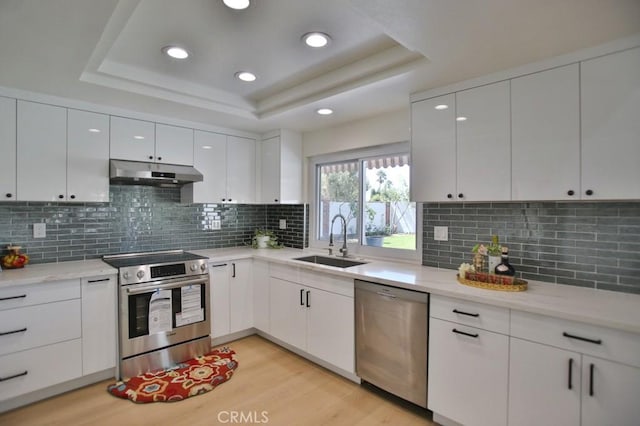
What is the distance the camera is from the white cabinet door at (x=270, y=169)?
3.79 meters

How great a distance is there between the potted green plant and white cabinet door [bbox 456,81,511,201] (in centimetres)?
235

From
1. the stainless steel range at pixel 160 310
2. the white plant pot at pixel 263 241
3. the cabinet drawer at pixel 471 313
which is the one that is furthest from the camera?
the white plant pot at pixel 263 241

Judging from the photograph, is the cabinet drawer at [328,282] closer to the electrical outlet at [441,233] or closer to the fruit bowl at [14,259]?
the electrical outlet at [441,233]

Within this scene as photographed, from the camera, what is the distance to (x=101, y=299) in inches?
103

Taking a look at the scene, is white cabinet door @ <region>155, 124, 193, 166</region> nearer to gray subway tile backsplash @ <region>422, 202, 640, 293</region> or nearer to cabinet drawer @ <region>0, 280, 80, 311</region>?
cabinet drawer @ <region>0, 280, 80, 311</region>

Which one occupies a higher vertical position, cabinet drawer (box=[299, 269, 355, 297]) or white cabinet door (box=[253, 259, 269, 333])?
cabinet drawer (box=[299, 269, 355, 297])

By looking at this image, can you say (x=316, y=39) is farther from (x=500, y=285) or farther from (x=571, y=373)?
(x=571, y=373)

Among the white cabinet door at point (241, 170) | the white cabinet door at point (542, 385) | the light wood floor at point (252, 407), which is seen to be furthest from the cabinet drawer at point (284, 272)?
the white cabinet door at point (542, 385)

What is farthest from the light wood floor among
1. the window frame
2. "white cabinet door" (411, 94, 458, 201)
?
"white cabinet door" (411, 94, 458, 201)

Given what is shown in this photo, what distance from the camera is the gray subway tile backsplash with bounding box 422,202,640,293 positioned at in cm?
195

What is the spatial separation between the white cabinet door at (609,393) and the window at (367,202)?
1.49m

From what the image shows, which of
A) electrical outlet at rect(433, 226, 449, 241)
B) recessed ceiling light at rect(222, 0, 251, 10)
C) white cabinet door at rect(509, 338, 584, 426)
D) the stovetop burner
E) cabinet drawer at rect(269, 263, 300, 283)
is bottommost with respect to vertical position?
white cabinet door at rect(509, 338, 584, 426)

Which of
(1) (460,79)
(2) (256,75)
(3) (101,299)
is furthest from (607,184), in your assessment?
(3) (101,299)

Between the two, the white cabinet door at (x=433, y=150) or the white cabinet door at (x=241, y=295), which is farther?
the white cabinet door at (x=241, y=295)
